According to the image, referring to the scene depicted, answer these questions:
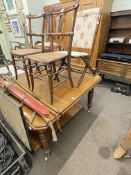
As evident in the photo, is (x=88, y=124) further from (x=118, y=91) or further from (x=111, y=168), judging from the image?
(x=118, y=91)

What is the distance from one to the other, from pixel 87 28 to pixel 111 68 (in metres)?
0.95

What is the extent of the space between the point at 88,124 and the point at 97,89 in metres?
1.01

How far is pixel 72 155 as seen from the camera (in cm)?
124

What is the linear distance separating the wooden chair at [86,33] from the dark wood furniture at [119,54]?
0.70m

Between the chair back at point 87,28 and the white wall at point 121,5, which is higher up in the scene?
the white wall at point 121,5

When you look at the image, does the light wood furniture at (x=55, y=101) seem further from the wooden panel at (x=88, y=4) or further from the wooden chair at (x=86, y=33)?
the wooden panel at (x=88, y=4)

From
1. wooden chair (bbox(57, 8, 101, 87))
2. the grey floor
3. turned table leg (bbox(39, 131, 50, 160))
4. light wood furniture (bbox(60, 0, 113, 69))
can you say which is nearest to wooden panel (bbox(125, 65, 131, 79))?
the grey floor

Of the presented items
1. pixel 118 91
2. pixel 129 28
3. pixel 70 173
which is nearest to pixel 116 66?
pixel 118 91

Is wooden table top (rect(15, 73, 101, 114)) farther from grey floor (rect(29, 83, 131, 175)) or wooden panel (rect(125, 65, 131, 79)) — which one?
wooden panel (rect(125, 65, 131, 79))

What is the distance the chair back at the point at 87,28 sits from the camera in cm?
143

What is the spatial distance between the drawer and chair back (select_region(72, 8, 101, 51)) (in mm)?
781

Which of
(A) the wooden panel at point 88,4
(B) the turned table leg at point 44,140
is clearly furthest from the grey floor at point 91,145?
(A) the wooden panel at point 88,4

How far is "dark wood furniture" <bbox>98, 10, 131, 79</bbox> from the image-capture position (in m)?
2.03

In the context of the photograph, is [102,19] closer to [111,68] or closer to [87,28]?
[87,28]
